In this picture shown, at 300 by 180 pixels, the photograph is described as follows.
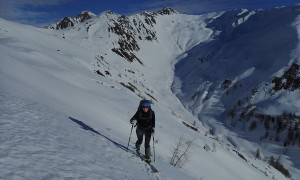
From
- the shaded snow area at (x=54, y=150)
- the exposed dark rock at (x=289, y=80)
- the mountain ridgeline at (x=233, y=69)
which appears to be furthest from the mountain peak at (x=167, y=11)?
the shaded snow area at (x=54, y=150)

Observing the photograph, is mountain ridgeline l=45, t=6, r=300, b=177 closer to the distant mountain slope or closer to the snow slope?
the distant mountain slope

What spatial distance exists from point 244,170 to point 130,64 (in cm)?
3710

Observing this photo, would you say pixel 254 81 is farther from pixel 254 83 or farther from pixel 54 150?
pixel 54 150

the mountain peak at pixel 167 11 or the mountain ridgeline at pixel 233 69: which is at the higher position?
the mountain peak at pixel 167 11

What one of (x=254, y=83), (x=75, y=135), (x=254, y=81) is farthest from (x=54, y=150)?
(x=254, y=81)

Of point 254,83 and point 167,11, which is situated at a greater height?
point 167,11

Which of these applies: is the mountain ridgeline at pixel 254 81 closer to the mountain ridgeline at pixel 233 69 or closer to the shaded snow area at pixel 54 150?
the mountain ridgeline at pixel 233 69

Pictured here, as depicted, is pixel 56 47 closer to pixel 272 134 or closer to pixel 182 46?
pixel 272 134

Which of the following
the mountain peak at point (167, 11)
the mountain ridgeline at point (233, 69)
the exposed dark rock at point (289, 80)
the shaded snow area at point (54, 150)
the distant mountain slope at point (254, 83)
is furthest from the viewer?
the mountain peak at point (167, 11)

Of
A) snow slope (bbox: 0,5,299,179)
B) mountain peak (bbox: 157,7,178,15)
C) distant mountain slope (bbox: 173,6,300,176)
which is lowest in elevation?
distant mountain slope (bbox: 173,6,300,176)

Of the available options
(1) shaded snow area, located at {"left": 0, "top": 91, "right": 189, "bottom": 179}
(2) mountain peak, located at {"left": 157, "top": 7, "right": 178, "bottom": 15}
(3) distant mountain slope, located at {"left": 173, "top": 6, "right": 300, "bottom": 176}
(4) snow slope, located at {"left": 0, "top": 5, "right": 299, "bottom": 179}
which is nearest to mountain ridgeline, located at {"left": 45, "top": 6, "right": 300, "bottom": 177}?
(3) distant mountain slope, located at {"left": 173, "top": 6, "right": 300, "bottom": 176}

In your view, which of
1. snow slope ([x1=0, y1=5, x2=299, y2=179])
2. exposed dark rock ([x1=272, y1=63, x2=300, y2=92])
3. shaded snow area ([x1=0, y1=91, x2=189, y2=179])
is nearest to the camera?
shaded snow area ([x1=0, y1=91, x2=189, y2=179])

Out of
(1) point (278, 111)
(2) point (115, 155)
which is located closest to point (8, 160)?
(2) point (115, 155)

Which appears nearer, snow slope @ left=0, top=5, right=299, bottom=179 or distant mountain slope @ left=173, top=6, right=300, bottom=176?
snow slope @ left=0, top=5, right=299, bottom=179
